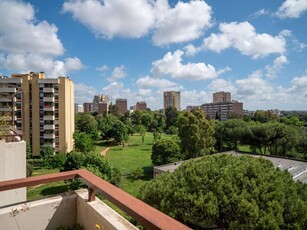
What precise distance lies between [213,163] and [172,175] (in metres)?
1.18

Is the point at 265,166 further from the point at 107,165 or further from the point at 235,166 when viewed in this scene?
the point at 107,165

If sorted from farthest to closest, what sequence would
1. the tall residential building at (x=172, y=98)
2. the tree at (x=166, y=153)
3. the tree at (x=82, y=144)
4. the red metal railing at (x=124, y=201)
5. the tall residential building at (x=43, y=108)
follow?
the tall residential building at (x=172, y=98), the tree at (x=82, y=144), the tall residential building at (x=43, y=108), the tree at (x=166, y=153), the red metal railing at (x=124, y=201)

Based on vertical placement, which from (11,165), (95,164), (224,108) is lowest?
Result: (95,164)

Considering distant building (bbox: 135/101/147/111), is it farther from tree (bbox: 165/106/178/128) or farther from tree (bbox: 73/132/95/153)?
tree (bbox: 73/132/95/153)

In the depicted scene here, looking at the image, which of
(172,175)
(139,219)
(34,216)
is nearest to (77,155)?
(172,175)

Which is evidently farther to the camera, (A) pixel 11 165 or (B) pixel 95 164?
(B) pixel 95 164

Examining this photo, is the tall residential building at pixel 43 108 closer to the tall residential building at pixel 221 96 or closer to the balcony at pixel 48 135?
the balcony at pixel 48 135

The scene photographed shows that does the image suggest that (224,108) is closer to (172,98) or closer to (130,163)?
(172,98)

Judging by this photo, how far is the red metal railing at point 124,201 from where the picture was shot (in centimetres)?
109

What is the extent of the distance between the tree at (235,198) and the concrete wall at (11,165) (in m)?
3.13

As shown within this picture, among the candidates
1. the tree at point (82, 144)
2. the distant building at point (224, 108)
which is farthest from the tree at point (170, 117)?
the tree at point (82, 144)

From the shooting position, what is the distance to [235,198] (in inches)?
194

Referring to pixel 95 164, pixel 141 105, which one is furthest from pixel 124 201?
pixel 141 105

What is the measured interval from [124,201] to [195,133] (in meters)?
17.1
